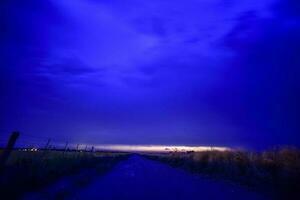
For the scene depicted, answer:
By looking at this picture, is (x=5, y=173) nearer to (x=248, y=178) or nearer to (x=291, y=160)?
(x=248, y=178)

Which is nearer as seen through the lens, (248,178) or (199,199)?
(199,199)

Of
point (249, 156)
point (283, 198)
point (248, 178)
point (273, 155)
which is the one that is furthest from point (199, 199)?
point (249, 156)

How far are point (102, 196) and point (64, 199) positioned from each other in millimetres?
1933

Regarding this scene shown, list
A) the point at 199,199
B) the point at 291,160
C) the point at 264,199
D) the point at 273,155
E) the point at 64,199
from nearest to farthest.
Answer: the point at 64,199 → the point at 199,199 → the point at 264,199 → the point at 291,160 → the point at 273,155

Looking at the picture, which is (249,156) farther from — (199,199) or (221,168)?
(199,199)

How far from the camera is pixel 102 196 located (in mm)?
14617

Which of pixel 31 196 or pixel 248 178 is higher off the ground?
pixel 248 178

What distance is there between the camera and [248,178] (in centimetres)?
2380

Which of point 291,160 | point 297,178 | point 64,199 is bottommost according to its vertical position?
point 64,199

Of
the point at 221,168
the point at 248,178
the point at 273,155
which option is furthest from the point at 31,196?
the point at 221,168

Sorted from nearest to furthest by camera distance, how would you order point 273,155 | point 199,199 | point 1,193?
1. point 1,193
2. point 199,199
3. point 273,155

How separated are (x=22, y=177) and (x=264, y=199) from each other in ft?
33.0

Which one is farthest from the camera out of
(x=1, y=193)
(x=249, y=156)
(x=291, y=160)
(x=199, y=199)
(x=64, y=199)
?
(x=249, y=156)

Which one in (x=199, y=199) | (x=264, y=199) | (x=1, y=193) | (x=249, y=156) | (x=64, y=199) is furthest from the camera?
(x=249, y=156)
